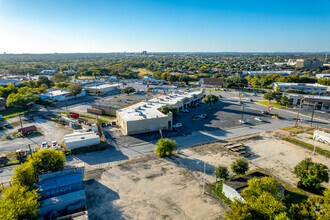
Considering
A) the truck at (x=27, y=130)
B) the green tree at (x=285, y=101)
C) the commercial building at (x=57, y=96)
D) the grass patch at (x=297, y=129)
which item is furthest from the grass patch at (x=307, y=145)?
the commercial building at (x=57, y=96)

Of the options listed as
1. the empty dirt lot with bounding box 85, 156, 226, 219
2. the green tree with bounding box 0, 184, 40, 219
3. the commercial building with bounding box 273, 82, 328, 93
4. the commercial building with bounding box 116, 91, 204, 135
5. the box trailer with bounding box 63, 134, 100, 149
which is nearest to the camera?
the green tree with bounding box 0, 184, 40, 219

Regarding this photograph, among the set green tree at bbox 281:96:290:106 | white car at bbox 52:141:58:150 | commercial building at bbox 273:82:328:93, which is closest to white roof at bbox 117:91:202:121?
white car at bbox 52:141:58:150

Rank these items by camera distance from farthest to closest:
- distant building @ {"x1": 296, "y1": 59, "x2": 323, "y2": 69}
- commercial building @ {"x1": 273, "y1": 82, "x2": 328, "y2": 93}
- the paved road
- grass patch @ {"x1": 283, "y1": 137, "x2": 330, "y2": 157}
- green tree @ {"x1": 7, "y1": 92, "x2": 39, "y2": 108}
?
distant building @ {"x1": 296, "y1": 59, "x2": 323, "y2": 69}
commercial building @ {"x1": 273, "y1": 82, "x2": 328, "y2": 93}
green tree @ {"x1": 7, "y1": 92, "x2": 39, "y2": 108}
grass patch @ {"x1": 283, "y1": 137, "x2": 330, "y2": 157}
the paved road

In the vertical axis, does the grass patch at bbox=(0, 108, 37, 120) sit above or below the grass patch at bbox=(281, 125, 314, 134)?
above

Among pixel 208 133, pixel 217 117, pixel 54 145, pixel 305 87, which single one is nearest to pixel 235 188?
pixel 208 133

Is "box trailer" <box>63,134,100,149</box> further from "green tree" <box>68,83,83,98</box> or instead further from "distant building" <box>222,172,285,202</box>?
"green tree" <box>68,83,83,98</box>

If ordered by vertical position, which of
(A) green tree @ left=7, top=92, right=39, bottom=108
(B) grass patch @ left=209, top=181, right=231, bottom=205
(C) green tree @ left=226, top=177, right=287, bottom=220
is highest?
(A) green tree @ left=7, top=92, right=39, bottom=108

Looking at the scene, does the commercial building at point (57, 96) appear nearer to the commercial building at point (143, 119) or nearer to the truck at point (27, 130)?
the truck at point (27, 130)
